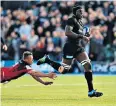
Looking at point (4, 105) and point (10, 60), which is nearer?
point (4, 105)

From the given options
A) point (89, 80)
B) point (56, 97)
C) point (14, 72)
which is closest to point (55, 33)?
point (56, 97)

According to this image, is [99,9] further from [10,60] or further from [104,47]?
[10,60]

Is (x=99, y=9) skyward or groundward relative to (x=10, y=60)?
skyward

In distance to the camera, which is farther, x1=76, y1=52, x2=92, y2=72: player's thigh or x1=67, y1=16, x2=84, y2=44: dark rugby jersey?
x1=67, y1=16, x2=84, y2=44: dark rugby jersey

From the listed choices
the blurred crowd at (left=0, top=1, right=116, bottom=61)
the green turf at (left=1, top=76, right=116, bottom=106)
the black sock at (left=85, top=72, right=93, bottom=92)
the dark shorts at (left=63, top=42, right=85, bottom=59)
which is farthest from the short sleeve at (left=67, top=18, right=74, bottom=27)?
the blurred crowd at (left=0, top=1, right=116, bottom=61)

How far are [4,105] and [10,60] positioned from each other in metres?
16.4

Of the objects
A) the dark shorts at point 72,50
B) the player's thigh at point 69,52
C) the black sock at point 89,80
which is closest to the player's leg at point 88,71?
the black sock at point 89,80

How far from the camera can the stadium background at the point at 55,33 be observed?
95.0 feet

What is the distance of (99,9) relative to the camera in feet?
98.2

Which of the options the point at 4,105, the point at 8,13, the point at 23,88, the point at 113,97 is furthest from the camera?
the point at 8,13

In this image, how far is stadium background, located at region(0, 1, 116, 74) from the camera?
95.0 feet

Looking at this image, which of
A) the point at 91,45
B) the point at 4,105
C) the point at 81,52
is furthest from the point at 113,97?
the point at 91,45

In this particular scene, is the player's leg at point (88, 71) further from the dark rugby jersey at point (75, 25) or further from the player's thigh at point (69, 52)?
the dark rugby jersey at point (75, 25)

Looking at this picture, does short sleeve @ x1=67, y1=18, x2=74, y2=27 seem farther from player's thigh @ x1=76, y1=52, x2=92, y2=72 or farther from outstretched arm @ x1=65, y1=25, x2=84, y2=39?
player's thigh @ x1=76, y1=52, x2=92, y2=72
